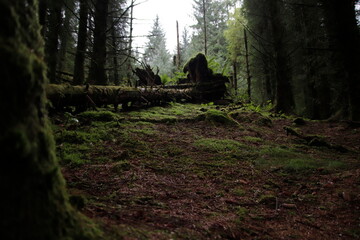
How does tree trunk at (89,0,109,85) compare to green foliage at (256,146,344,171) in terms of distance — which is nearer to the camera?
green foliage at (256,146,344,171)

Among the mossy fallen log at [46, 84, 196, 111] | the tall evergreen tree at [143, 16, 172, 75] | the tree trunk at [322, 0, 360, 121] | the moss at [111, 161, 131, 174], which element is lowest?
the moss at [111, 161, 131, 174]

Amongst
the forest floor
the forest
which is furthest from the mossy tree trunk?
the forest floor

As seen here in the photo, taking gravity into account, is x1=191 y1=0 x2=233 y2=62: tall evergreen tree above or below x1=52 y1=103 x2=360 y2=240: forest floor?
above

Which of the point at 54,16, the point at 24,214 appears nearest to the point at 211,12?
the point at 54,16

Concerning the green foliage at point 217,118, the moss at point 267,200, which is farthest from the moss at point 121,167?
the green foliage at point 217,118

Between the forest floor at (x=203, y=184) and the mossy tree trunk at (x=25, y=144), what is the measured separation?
1.53 feet

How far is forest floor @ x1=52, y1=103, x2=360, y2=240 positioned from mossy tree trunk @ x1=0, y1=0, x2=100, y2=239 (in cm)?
47

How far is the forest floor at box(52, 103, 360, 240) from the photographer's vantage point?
6.82 ft

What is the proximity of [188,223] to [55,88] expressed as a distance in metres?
4.73

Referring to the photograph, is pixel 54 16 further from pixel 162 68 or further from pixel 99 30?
pixel 162 68

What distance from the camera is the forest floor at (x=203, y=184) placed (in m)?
2.08

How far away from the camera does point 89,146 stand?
4.27 meters

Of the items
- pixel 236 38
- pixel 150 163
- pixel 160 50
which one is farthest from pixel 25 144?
pixel 160 50

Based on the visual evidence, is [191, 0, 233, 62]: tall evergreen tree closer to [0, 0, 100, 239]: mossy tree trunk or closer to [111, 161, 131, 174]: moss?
[111, 161, 131, 174]: moss
